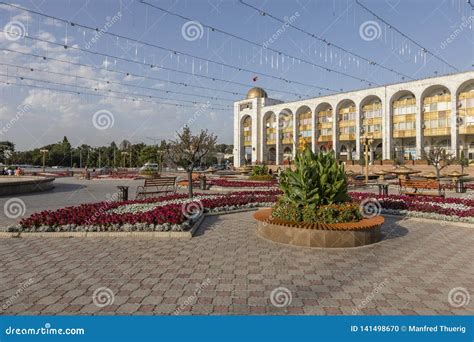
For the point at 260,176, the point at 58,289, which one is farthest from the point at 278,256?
the point at 260,176

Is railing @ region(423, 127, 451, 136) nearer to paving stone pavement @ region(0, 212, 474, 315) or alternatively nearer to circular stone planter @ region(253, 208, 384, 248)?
paving stone pavement @ region(0, 212, 474, 315)

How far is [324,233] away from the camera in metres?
6.80

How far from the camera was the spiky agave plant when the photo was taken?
784cm

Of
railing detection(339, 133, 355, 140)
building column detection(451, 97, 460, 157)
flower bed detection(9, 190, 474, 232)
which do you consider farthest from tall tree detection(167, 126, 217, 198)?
railing detection(339, 133, 355, 140)

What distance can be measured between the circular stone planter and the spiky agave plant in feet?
2.71

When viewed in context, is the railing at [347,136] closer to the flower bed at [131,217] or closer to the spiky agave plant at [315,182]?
the flower bed at [131,217]

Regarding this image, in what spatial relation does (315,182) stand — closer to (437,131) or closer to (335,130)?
(437,131)

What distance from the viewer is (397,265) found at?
577 cm

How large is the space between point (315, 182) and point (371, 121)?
60.3m

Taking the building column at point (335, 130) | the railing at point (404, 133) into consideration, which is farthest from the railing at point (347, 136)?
the railing at point (404, 133)

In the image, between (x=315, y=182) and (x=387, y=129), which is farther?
(x=387, y=129)

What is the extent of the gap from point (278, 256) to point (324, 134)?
219 feet

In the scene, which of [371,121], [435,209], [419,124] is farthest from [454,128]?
[435,209]

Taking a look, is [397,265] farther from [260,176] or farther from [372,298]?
[260,176]
